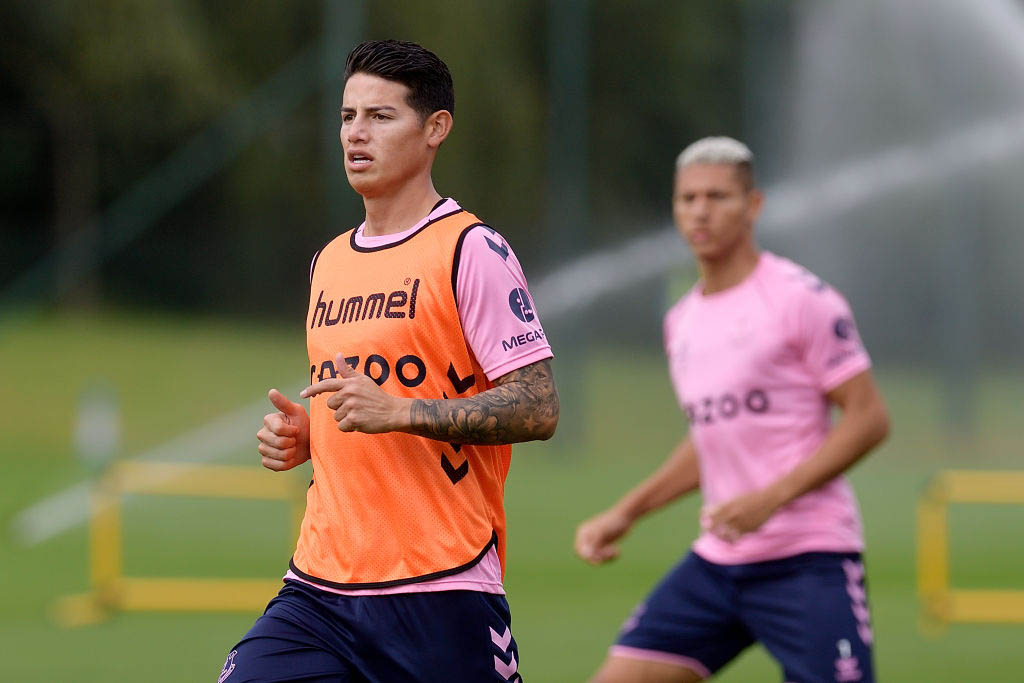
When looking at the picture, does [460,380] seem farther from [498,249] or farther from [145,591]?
[145,591]

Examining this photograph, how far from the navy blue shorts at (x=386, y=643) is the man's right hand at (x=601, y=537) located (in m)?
1.71

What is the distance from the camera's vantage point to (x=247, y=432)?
21.4 meters

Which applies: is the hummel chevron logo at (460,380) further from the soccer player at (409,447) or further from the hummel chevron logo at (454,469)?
the hummel chevron logo at (454,469)

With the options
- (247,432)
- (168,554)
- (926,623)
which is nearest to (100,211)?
(247,432)

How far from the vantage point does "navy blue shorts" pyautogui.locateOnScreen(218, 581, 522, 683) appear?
13.8 feet

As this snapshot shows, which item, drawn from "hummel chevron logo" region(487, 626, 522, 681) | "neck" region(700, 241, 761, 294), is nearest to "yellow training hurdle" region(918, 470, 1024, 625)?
"neck" region(700, 241, 761, 294)

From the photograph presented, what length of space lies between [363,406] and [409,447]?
33cm

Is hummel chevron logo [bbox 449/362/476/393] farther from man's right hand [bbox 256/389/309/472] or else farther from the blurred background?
the blurred background

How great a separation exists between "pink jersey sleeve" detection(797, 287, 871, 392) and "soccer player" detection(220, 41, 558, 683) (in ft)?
5.47

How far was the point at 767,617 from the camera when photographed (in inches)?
222

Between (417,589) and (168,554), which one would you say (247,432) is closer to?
(168,554)

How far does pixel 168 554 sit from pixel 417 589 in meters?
11.7

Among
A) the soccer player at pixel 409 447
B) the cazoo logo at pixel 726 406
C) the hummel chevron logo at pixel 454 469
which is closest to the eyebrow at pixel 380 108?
the soccer player at pixel 409 447

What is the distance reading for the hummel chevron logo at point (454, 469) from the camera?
428 centimetres
